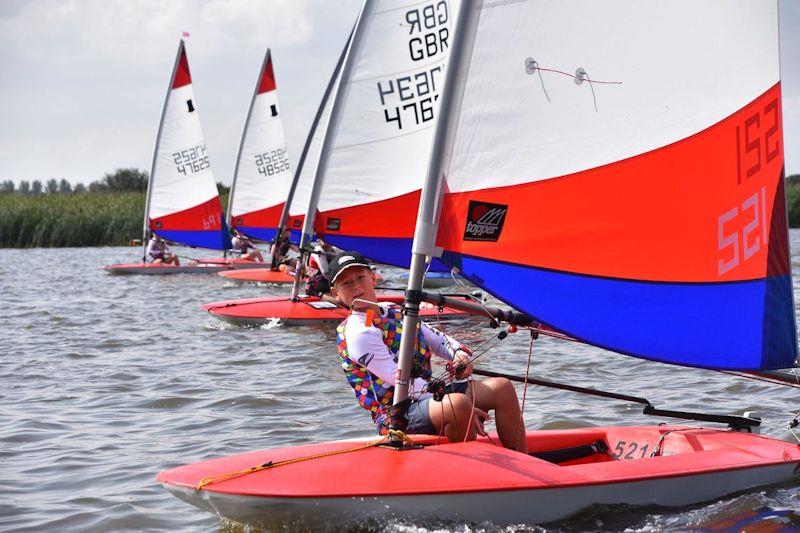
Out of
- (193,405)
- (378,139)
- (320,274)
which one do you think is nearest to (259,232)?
(320,274)

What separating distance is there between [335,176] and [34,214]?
21802mm

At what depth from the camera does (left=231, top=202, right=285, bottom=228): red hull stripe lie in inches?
864

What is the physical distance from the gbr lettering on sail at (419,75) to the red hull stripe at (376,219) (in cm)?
82

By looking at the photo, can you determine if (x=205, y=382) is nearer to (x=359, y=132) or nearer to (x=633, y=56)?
(x=359, y=132)

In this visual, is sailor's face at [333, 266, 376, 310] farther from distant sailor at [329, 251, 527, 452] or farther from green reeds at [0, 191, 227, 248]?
green reeds at [0, 191, 227, 248]

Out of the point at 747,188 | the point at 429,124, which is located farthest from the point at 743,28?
the point at 429,124

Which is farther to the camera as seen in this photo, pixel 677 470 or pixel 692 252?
pixel 692 252

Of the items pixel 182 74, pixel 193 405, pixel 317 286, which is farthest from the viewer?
pixel 182 74

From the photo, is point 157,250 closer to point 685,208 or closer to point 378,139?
point 378,139

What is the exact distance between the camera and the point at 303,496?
152 inches

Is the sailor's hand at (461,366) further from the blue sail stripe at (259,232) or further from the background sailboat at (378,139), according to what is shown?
the blue sail stripe at (259,232)

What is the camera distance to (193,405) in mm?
7227

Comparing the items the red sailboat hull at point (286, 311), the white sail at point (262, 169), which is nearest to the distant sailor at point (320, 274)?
the red sailboat hull at point (286, 311)

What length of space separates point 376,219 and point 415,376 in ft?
19.5
